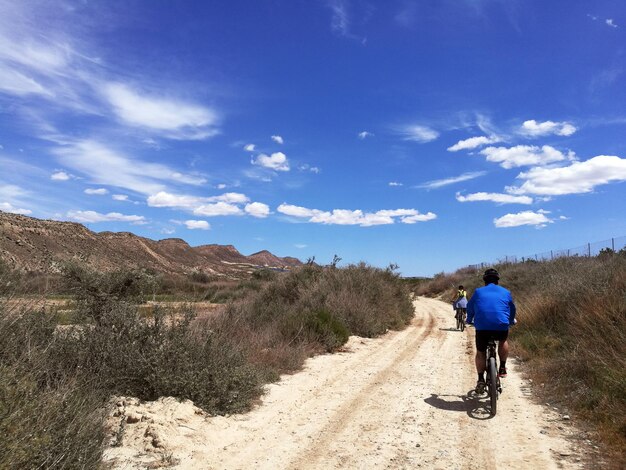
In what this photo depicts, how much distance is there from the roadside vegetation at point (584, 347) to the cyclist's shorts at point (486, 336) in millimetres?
1382

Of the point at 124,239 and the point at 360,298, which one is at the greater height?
the point at 124,239

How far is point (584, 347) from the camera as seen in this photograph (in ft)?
27.8

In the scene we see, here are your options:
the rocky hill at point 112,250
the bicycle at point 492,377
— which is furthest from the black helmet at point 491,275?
the rocky hill at point 112,250

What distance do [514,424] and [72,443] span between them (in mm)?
5501

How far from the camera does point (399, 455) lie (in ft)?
17.0

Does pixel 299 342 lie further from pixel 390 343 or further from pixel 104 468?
pixel 104 468

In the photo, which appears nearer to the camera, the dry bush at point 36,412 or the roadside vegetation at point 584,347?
the dry bush at point 36,412

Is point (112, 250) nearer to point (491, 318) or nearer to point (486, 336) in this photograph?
point (486, 336)

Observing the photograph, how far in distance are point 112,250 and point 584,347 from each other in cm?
6368

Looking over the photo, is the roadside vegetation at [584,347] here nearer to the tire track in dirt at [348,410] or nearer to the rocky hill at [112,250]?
the tire track in dirt at [348,410]

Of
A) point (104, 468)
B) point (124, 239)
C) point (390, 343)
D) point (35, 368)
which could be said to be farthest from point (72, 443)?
point (124, 239)

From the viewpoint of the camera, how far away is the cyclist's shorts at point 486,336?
7.15m

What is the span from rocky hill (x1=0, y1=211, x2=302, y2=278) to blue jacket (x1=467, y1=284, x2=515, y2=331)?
6660mm

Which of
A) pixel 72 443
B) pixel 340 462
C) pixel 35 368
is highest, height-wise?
pixel 35 368
